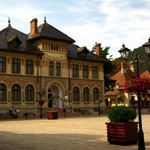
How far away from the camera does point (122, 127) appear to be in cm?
1361

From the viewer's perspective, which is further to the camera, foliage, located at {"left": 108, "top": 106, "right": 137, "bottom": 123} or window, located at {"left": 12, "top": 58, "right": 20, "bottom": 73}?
window, located at {"left": 12, "top": 58, "right": 20, "bottom": 73}

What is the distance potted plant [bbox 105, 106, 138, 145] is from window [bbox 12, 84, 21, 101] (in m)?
31.1

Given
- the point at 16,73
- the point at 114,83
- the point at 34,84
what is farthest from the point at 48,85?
the point at 114,83

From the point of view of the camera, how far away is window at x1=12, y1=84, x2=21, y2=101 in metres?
43.9

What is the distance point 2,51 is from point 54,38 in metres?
7.63

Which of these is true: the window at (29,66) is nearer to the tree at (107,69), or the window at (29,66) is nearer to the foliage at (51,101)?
the foliage at (51,101)

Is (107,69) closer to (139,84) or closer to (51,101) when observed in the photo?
(51,101)

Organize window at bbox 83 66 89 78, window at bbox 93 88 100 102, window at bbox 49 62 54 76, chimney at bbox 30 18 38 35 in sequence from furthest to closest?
window at bbox 93 88 100 102 → window at bbox 83 66 89 78 → chimney at bbox 30 18 38 35 → window at bbox 49 62 54 76

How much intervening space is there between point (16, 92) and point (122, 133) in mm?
31884

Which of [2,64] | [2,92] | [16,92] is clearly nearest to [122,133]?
[2,92]

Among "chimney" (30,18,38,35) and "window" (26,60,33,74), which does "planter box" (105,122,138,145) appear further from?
"chimney" (30,18,38,35)

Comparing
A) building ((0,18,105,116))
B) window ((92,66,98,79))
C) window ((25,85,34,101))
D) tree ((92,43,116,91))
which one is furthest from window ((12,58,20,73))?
tree ((92,43,116,91))

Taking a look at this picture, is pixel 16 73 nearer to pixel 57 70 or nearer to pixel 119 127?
pixel 57 70

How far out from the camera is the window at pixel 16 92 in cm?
4394
